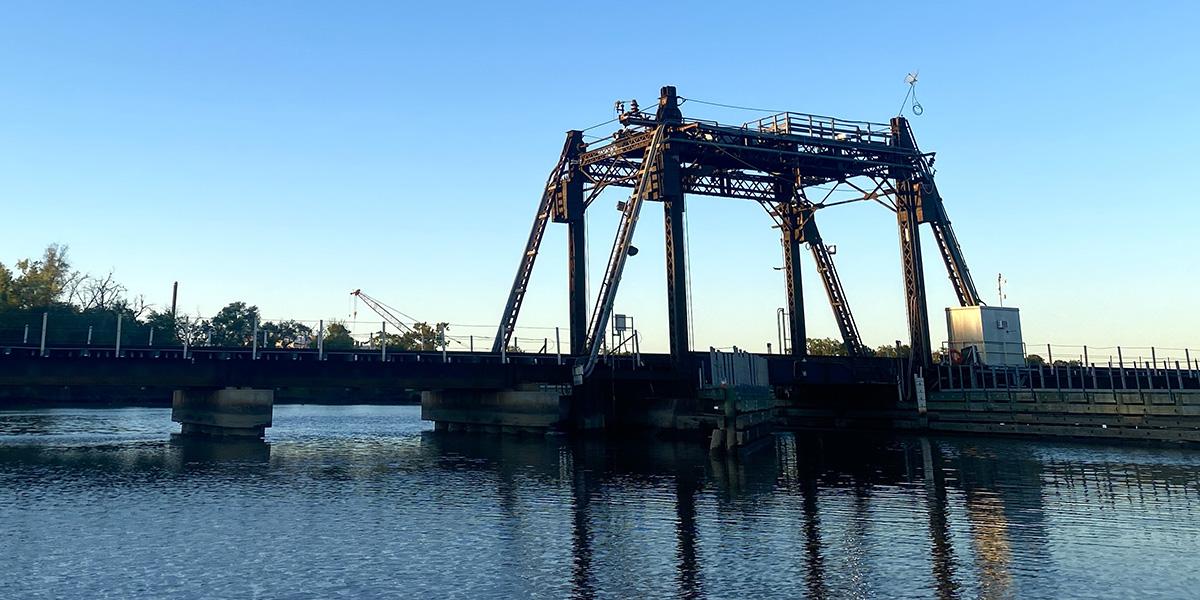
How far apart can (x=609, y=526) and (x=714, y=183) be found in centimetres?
4122

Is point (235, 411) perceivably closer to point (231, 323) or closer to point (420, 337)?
point (420, 337)

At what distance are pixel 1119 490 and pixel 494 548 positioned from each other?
72.4 ft

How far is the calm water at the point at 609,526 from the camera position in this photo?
17609 millimetres

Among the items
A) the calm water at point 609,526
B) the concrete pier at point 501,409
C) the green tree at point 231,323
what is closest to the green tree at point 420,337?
the green tree at point 231,323

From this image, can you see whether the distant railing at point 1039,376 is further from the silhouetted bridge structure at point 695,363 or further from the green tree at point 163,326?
the green tree at point 163,326

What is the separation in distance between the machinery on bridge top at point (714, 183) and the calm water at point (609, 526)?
54.0ft

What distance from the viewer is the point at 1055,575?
58.2 ft

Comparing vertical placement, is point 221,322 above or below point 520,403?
above

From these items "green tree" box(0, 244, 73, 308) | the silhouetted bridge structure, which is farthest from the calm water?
"green tree" box(0, 244, 73, 308)

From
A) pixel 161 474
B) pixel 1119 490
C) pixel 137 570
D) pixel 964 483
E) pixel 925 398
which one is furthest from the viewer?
pixel 925 398

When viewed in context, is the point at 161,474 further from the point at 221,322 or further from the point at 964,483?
the point at 221,322

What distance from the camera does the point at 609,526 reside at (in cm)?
2439

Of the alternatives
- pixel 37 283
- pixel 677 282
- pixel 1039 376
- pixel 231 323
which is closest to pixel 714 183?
pixel 677 282

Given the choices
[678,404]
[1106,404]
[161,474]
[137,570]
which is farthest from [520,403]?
[137,570]
